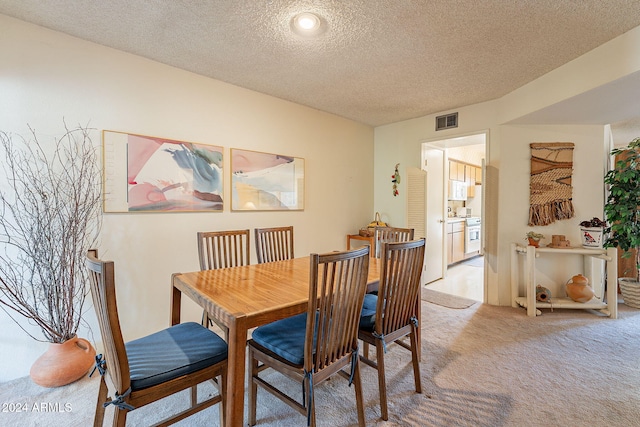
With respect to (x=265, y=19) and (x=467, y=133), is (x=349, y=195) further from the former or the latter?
(x=265, y=19)

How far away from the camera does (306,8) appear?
6.06ft

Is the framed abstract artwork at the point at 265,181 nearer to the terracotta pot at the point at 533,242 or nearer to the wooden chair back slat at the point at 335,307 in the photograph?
Result: the wooden chair back slat at the point at 335,307

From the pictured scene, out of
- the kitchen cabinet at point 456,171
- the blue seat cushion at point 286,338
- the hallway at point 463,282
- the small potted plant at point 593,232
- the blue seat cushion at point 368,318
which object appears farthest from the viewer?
the kitchen cabinet at point 456,171

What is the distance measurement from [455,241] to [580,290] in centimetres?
234

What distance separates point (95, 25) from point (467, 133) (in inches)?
151

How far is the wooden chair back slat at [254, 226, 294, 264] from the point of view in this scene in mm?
2537

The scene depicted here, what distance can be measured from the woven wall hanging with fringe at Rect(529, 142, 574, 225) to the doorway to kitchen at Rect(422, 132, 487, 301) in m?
0.55

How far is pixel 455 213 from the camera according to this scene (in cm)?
623

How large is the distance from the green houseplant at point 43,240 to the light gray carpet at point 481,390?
0.39 m

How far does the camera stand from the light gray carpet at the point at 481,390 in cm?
168

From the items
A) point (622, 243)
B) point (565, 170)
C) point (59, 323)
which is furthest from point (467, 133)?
point (59, 323)

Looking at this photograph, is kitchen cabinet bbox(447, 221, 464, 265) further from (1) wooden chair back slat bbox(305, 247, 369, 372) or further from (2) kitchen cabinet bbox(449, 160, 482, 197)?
(1) wooden chair back slat bbox(305, 247, 369, 372)

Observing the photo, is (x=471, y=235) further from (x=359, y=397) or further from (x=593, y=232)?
(x=359, y=397)

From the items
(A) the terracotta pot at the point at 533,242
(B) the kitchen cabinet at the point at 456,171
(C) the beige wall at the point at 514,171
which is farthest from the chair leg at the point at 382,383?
(B) the kitchen cabinet at the point at 456,171
